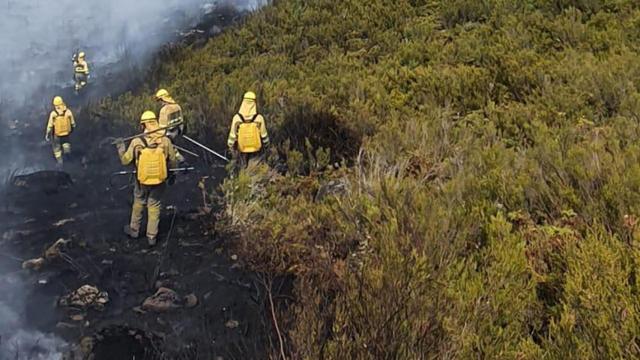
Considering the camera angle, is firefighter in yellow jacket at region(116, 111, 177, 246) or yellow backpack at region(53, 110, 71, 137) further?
yellow backpack at region(53, 110, 71, 137)

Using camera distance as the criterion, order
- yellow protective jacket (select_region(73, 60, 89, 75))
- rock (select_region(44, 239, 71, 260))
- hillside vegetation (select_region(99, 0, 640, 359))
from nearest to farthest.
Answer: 1. hillside vegetation (select_region(99, 0, 640, 359))
2. rock (select_region(44, 239, 71, 260))
3. yellow protective jacket (select_region(73, 60, 89, 75))

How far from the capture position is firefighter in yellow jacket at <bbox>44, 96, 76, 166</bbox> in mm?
10789

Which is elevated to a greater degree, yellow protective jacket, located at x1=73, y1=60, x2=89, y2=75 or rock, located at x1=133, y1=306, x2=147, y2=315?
rock, located at x1=133, y1=306, x2=147, y2=315

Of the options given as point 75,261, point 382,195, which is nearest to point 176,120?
point 75,261

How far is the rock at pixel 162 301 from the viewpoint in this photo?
5828 millimetres

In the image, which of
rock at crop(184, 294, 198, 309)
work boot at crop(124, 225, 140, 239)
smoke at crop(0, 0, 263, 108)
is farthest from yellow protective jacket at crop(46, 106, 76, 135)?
rock at crop(184, 294, 198, 309)

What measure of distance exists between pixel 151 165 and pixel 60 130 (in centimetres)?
459

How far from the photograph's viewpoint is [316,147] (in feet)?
28.5

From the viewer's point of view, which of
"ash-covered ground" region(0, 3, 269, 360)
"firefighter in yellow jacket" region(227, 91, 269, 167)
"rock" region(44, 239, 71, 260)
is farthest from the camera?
"firefighter in yellow jacket" region(227, 91, 269, 167)

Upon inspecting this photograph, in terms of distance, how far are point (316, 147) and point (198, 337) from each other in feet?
13.3

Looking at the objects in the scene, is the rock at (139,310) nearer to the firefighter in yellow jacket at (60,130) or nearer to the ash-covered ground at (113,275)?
the ash-covered ground at (113,275)

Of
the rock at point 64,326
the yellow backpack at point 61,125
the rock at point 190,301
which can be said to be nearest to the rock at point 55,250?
the rock at point 64,326

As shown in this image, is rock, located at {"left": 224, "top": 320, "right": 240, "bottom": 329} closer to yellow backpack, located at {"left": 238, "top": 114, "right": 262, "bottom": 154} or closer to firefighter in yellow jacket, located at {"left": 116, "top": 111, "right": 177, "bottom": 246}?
firefighter in yellow jacket, located at {"left": 116, "top": 111, "right": 177, "bottom": 246}

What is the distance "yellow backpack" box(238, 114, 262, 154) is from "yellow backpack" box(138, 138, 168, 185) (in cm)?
114
